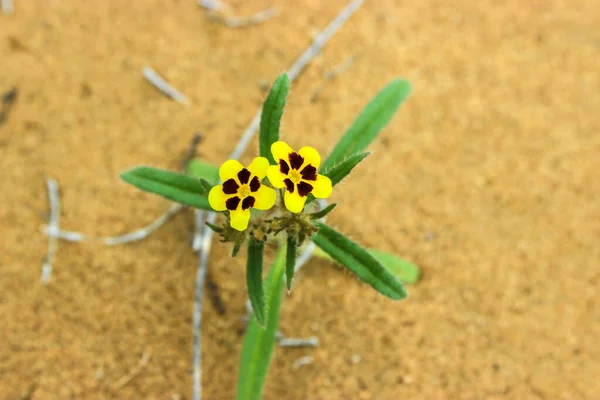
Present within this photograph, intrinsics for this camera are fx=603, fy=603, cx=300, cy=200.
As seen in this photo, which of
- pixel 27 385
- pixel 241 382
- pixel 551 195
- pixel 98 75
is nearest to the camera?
pixel 241 382

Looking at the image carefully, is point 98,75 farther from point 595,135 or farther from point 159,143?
point 595,135

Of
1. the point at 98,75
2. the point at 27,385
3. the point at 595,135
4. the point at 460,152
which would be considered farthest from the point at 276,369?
the point at 595,135

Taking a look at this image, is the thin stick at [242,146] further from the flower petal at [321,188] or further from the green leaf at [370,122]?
the flower petal at [321,188]

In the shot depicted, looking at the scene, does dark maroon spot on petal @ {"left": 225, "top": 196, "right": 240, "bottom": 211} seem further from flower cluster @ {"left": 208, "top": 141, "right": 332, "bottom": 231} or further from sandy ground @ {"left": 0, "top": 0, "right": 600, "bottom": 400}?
sandy ground @ {"left": 0, "top": 0, "right": 600, "bottom": 400}

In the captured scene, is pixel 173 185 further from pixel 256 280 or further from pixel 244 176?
pixel 244 176

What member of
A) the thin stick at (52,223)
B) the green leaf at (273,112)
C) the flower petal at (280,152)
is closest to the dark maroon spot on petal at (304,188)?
the flower petal at (280,152)

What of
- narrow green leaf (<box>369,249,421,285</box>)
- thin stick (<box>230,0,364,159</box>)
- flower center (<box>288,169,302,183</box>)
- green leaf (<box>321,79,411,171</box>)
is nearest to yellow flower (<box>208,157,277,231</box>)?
flower center (<box>288,169,302,183</box>)
